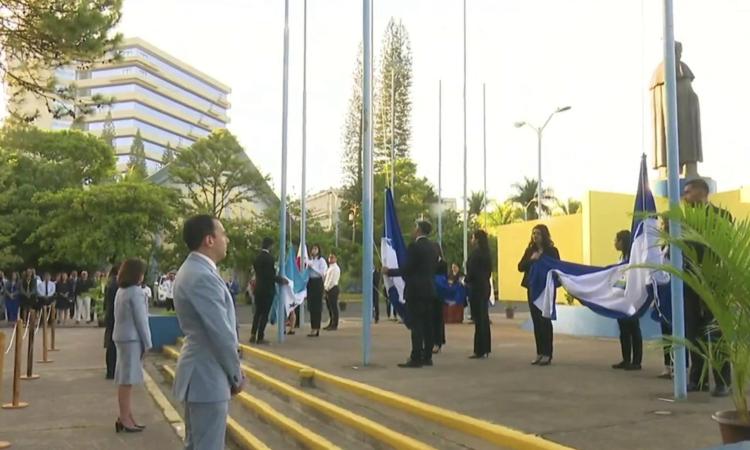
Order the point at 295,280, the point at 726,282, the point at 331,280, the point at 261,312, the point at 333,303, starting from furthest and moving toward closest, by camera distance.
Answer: the point at 333,303 < the point at 331,280 < the point at 295,280 < the point at 261,312 < the point at 726,282

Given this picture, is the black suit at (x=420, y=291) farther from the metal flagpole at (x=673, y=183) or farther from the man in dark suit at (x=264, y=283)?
the man in dark suit at (x=264, y=283)

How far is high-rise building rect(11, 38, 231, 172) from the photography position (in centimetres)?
10350

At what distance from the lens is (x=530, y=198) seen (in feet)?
196

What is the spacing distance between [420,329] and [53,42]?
618 centimetres

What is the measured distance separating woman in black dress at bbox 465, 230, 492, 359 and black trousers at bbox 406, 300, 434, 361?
88 cm

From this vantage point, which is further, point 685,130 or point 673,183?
point 685,130

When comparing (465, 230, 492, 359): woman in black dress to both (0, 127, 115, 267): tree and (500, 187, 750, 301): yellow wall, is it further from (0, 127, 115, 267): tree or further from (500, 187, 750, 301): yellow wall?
(0, 127, 115, 267): tree

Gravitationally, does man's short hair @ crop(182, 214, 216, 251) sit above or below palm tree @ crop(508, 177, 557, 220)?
below

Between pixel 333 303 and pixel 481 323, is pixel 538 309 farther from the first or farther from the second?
pixel 333 303

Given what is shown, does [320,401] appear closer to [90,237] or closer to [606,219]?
[606,219]

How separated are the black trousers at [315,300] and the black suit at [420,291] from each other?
541 cm

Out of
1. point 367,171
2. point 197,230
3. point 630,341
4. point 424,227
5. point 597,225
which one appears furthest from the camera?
point 597,225

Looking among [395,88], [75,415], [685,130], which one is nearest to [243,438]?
[75,415]

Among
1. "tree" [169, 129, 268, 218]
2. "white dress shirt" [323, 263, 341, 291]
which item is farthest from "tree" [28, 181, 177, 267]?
"white dress shirt" [323, 263, 341, 291]
